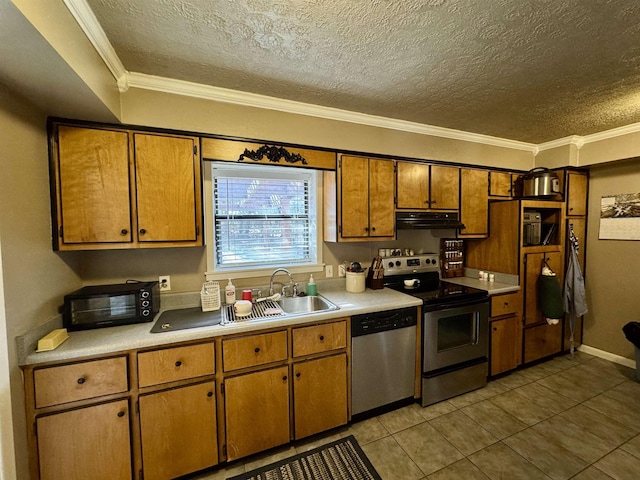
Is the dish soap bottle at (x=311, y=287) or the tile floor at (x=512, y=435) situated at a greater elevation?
the dish soap bottle at (x=311, y=287)

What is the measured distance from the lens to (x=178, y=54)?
62.1 inches

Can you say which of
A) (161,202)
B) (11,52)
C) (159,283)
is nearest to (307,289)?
(159,283)

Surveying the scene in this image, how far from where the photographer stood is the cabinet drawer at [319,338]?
6.17ft

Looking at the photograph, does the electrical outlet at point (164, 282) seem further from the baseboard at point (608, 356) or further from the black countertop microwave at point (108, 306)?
the baseboard at point (608, 356)

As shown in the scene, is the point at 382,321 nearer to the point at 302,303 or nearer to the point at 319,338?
the point at 319,338

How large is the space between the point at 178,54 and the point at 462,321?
9.79 feet

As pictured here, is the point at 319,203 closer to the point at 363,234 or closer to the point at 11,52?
the point at 363,234

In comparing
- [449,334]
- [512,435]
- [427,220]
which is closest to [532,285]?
[449,334]

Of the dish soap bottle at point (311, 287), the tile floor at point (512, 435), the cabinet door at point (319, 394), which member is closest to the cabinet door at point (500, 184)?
the tile floor at point (512, 435)

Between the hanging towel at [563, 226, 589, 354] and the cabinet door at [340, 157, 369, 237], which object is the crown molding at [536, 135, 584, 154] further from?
the cabinet door at [340, 157, 369, 237]

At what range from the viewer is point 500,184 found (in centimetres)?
311

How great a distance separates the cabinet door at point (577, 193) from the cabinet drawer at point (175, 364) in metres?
4.01

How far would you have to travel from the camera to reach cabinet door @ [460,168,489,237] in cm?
288

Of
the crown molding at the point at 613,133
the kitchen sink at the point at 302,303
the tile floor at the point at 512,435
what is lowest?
the tile floor at the point at 512,435
